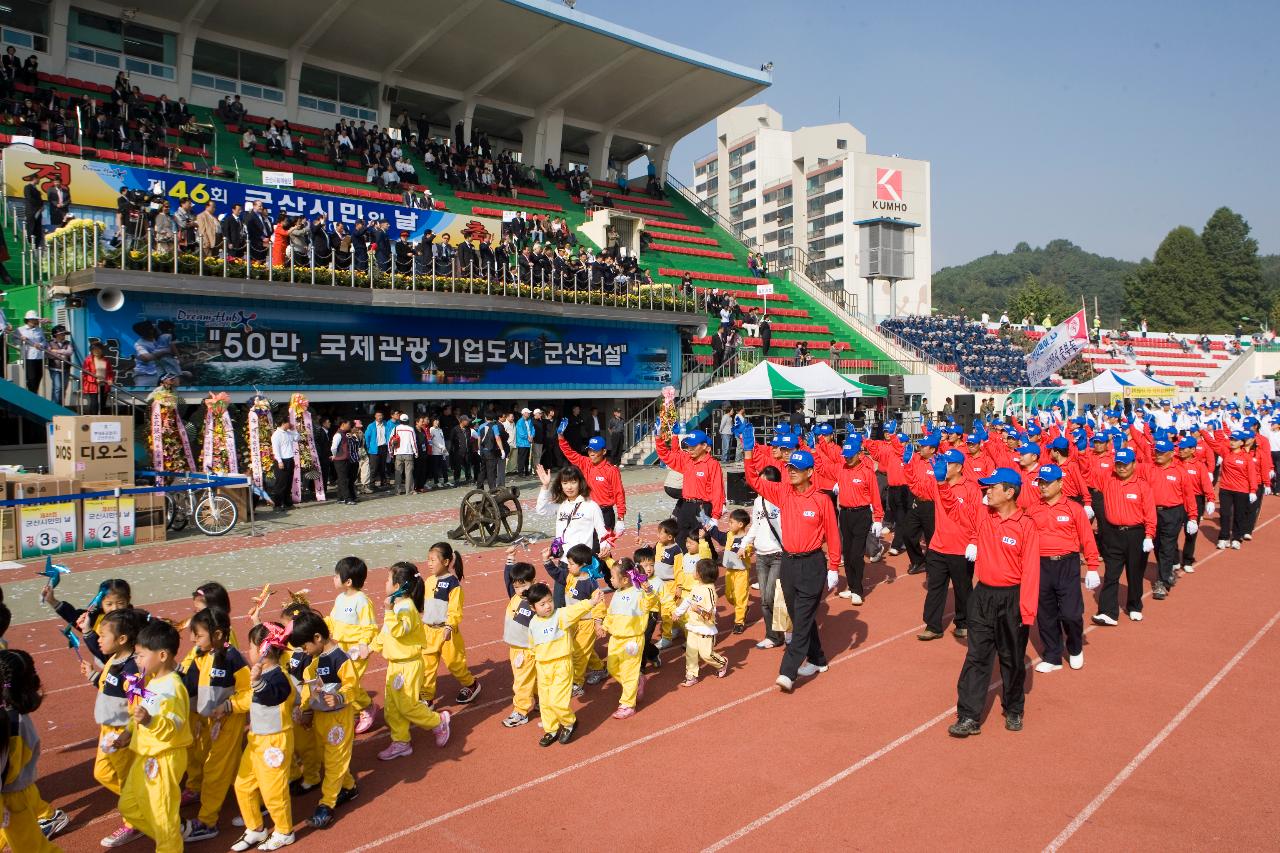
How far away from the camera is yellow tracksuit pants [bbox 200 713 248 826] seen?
16.2 feet

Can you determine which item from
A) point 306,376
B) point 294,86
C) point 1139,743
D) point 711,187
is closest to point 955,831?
point 1139,743

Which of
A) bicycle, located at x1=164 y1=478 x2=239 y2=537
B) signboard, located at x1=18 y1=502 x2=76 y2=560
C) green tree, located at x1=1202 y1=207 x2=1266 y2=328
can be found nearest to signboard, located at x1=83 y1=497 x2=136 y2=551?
signboard, located at x1=18 y1=502 x2=76 y2=560

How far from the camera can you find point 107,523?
12953mm

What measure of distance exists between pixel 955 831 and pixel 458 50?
32.7 m

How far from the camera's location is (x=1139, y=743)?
5.99 meters

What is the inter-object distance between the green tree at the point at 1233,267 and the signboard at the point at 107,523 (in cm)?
9086

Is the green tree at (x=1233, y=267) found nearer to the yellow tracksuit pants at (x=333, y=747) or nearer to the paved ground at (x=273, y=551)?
the paved ground at (x=273, y=551)

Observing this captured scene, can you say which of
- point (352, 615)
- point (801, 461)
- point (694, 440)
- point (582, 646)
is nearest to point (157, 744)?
point (352, 615)

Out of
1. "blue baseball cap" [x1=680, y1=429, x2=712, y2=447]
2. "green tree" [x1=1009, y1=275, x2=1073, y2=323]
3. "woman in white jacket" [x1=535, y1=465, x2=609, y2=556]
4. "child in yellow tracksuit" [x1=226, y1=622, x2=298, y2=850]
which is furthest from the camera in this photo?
"green tree" [x1=1009, y1=275, x2=1073, y2=323]

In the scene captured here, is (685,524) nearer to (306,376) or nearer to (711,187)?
(306,376)

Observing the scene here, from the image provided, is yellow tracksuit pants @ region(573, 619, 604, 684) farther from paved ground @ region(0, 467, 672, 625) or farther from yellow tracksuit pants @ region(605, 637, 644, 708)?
paved ground @ region(0, 467, 672, 625)

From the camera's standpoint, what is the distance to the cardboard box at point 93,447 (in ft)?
43.0

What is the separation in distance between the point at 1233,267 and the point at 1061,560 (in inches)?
3684

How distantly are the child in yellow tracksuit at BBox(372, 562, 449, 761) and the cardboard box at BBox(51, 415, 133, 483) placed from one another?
32.1 ft
